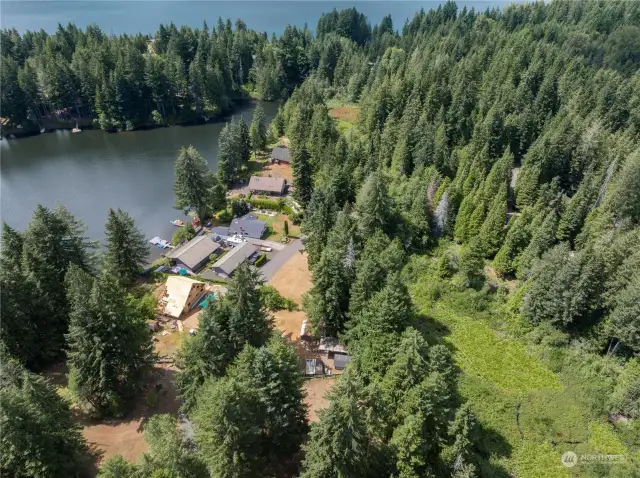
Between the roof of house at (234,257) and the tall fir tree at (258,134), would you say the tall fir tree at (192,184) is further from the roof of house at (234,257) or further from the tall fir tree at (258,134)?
the tall fir tree at (258,134)

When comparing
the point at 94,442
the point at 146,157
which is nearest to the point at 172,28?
the point at 146,157

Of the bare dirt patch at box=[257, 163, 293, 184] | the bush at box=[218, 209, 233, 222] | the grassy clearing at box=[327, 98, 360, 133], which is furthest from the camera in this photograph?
the grassy clearing at box=[327, 98, 360, 133]

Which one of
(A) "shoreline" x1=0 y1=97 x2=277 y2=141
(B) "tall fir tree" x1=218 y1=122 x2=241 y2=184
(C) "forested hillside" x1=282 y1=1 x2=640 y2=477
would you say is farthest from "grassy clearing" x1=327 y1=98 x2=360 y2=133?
(A) "shoreline" x1=0 y1=97 x2=277 y2=141

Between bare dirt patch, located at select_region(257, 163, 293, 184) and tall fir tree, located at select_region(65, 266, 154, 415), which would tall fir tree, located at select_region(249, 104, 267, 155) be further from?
tall fir tree, located at select_region(65, 266, 154, 415)

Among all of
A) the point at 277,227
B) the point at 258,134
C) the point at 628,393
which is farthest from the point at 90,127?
the point at 628,393

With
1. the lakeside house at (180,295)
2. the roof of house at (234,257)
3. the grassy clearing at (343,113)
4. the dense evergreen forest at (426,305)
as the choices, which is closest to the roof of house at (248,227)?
the roof of house at (234,257)

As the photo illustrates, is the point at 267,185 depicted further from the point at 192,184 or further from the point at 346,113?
the point at 346,113
